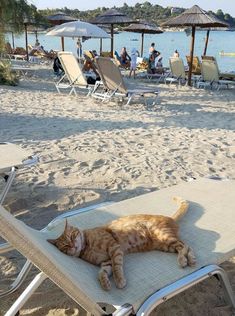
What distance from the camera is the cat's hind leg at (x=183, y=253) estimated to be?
1.86 meters

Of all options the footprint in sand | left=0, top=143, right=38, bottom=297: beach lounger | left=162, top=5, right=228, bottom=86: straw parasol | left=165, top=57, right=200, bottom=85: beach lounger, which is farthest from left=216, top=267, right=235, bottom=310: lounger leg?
left=165, top=57, right=200, bottom=85: beach lounger

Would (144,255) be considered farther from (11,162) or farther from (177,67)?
(177,67)

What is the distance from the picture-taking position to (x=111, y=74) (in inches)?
323

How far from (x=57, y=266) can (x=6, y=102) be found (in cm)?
722

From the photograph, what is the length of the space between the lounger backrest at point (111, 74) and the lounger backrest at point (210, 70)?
152 inches

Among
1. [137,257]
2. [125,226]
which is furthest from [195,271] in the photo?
[125,226]

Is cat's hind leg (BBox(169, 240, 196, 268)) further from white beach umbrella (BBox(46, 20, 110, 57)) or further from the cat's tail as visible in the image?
white beach umbrella (BBox(46, 20, 110, 57))

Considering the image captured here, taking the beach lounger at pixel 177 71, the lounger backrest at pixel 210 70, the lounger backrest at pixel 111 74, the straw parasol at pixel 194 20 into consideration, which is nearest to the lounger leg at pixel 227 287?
the lounger backrest at pixel 111 74

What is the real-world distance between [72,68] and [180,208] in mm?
7276

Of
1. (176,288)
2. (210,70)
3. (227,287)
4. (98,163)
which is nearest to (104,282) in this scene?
(176,288)

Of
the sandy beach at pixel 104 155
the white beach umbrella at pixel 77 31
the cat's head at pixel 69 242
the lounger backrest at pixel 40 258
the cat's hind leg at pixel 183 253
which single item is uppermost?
the white beach umbrella at pixel 77 31

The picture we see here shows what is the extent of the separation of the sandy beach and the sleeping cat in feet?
1.40

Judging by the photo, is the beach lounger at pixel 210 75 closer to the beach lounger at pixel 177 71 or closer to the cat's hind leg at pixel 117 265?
the beach lounger at pixel 177 71

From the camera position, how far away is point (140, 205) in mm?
2514
